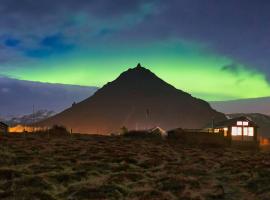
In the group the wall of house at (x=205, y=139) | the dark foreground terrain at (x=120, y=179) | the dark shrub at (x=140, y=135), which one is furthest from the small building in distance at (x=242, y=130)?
the dark foreground terrain at (x=120, y=179)

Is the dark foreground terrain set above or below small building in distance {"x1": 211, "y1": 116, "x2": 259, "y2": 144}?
below

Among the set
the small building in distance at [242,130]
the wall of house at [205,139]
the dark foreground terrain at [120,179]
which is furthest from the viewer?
the small building in distance at [242,130]

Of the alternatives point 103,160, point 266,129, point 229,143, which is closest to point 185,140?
point 229,143

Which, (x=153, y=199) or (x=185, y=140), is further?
(x=185, y=140)

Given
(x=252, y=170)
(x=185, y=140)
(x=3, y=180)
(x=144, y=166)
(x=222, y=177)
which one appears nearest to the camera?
(x=3, y=180)

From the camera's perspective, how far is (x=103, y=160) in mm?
39188

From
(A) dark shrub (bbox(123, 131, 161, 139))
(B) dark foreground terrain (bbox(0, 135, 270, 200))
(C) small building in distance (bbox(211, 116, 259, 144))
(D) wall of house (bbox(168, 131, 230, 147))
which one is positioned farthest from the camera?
(C) small building in distance (bbox(211, 116, 259, 144))

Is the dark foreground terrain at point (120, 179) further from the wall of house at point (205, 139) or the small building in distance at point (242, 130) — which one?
the small building in distance at point (242, 130)

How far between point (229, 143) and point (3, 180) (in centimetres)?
5185

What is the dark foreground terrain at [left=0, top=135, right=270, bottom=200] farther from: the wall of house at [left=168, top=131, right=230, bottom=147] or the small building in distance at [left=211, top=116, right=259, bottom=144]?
the small building in distance at [left=211, top=116, right=259, bottom=144]

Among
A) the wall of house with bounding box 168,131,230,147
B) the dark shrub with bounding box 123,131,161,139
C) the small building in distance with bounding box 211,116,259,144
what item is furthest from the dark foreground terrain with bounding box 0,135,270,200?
the small building in distance with bounding box 211,116,259,144

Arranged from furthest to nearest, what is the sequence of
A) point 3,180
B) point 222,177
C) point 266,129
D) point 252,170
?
A: point 266,129, point 252,170, point 222,177, point 3,180

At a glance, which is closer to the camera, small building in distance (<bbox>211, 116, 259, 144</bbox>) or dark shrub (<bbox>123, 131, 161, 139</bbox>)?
dark shrub (<bbox>123, 131, 161, 139</bbox>)

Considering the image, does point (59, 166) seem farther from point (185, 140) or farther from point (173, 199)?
point (185, 140)
